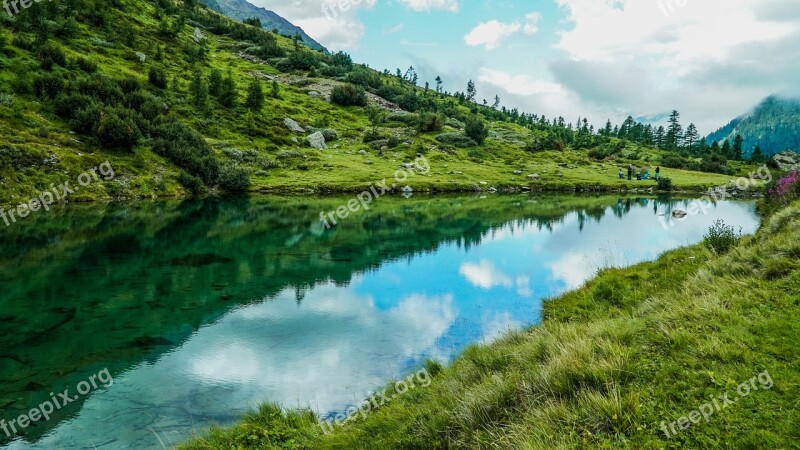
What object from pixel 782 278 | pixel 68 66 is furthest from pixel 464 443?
pixel 68 66

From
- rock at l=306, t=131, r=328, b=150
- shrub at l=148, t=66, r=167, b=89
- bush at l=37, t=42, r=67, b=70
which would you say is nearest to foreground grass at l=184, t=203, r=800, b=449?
bush at l=37, t=42, r=67, b=70

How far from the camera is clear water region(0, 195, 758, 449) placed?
11.8 meters

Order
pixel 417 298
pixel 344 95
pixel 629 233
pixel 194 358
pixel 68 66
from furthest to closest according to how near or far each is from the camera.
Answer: pixel 344 95, pixel 68 66, pixel 629 233, pixel 417 298, pixel 194 358

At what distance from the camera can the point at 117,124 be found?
5231 cm

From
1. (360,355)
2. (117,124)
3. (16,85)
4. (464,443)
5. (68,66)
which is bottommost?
(360,355)

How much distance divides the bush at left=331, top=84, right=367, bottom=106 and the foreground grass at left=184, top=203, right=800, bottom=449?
110907mm

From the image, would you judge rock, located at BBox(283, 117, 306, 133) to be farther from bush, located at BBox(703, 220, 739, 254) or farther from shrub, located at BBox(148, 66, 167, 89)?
bush, located at BBox(703, 220, 739, 254)

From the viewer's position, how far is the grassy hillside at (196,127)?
50812 millimetres

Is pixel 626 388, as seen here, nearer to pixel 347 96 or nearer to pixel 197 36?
pixel 347 96

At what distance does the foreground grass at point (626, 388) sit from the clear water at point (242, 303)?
3.50 m

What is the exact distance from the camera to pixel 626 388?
618 centimetres

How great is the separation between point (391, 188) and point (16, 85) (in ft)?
160

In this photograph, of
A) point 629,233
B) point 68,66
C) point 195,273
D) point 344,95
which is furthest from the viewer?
point 344,95

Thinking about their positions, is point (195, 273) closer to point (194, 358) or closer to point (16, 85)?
point (194, 358)
